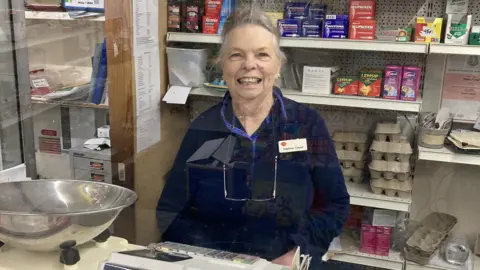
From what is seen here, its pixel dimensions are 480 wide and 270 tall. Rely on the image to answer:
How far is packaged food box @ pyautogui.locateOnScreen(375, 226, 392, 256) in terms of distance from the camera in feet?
7.47

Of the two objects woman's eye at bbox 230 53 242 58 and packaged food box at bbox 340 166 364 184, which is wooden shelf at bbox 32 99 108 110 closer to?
woman's eye at bbox 230 53 242 58

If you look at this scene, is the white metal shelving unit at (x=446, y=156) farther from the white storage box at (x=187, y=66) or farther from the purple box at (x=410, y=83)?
the white storage box at (x=187, y=66)

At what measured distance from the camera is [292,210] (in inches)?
59.2

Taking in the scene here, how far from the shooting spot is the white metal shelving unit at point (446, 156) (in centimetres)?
199

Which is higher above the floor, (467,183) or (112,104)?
(112,104)

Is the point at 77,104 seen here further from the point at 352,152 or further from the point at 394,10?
the point at 394,10

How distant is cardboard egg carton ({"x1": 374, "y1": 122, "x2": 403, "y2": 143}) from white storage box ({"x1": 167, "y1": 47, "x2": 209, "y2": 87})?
0.80m

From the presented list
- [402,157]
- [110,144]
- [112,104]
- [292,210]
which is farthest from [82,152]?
[402,157]

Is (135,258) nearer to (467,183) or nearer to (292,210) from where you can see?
(292,210)

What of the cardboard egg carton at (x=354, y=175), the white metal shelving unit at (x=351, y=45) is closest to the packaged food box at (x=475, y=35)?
the white metal shelving unit at (x=351, y=45)

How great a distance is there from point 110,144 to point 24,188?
0.94m

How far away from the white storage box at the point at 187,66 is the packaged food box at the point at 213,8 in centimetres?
16

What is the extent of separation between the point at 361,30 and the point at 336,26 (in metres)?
0.11

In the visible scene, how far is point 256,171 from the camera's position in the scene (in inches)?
58.1
